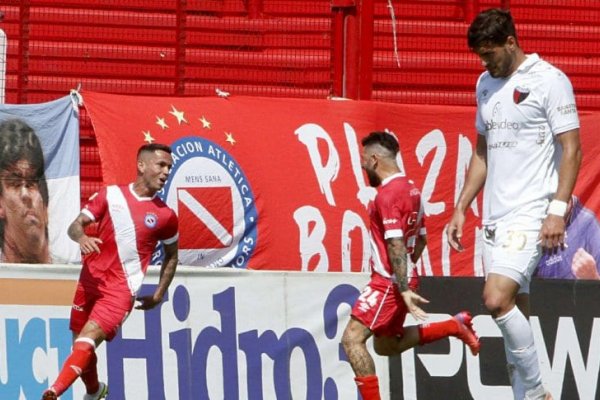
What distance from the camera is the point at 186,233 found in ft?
34.9

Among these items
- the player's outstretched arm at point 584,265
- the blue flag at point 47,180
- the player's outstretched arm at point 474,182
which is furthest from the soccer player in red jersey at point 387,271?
the blue flag at point 47,180

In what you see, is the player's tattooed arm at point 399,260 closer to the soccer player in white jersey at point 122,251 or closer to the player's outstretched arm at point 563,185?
the player's outstretched arm at point 563,185

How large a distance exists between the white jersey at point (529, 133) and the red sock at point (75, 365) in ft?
10.2

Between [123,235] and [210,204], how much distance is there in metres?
1.22

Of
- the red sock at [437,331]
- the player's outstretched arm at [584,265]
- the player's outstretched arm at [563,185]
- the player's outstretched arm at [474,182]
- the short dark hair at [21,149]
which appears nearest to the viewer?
the player's outstretched arm at [563,185]

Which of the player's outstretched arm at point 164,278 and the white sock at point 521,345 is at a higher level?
the player's outstretched arm at point 164,278

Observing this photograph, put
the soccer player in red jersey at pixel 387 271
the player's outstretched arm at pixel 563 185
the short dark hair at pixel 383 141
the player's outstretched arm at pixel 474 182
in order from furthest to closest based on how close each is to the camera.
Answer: the short dark hair at pixel 383 141 → the soccer player in red jersey at pixel 387 271 → the player's outstretched arm at pixel 474 182 → the player's outstretched arm at pixel 563 185

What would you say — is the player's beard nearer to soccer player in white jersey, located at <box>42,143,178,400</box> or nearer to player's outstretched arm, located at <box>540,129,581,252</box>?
soccer player in white jersey, located at <box>42,143,178,400</box>

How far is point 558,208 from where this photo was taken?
7.29 meters

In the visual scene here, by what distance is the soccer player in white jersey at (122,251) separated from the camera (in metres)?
9.44

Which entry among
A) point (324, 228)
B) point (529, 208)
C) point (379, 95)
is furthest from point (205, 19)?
point (529, 208)

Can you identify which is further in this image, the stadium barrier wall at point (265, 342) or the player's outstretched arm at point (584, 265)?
the player's outstretched arm at point (584, 265)

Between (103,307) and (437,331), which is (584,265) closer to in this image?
(437,331)

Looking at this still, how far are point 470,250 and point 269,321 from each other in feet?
5.91
